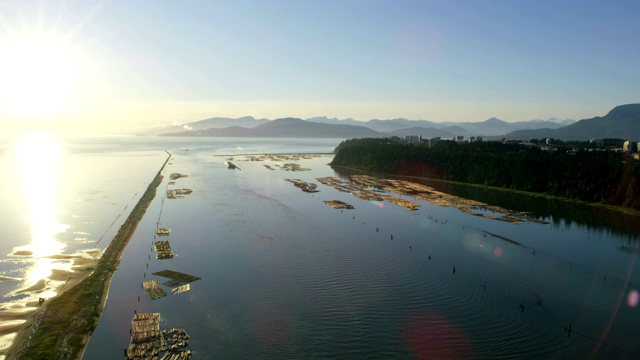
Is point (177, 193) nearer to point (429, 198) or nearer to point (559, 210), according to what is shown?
point (429, 198)

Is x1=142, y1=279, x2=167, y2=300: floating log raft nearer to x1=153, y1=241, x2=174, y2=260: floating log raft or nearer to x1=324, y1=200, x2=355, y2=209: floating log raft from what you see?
x1=153, y1=241, x2=174, y2=260: floating log raft

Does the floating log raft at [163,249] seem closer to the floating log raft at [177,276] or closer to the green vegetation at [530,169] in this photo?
the floating log raft at [177,276]

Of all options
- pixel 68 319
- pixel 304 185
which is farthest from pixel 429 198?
pixel 68 319

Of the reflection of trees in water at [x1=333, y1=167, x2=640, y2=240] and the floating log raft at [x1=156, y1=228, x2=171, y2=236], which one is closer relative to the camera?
the floating log raft at [x1=156, y1=228, x2=171, y2=236]

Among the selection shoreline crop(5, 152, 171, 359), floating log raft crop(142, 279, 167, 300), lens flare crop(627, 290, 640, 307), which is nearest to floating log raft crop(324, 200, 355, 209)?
shoreline crop(5, 152, 171, 359)

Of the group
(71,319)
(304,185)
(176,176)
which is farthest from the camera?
(176,176)

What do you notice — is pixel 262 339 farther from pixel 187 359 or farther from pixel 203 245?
pixel 203 245

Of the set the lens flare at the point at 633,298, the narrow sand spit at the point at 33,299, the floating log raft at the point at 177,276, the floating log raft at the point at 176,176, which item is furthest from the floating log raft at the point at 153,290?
the floating log raft at the point at 176,176

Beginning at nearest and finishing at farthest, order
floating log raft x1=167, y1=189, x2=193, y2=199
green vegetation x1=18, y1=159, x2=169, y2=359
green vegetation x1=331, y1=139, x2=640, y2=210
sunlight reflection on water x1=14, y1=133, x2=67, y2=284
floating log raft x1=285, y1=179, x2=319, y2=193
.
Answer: green vegetation x1=18, y1=159, x2=169, y2=359 < sunlight reflection on water x1=14, y1=133, x2=67, y2=284 < green vegetation x1=331, y1=139, x2=640, y2=210 < floating log raft x1=167, y1=189, x2=193, y2=199 < floating log raft x1=285, y1=179, x2=319, y2=193
